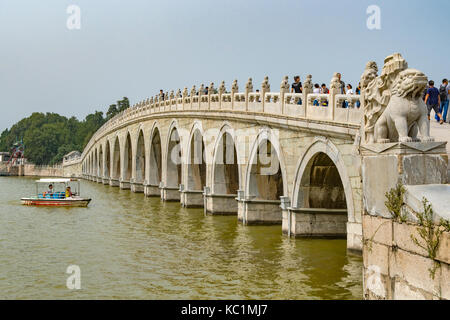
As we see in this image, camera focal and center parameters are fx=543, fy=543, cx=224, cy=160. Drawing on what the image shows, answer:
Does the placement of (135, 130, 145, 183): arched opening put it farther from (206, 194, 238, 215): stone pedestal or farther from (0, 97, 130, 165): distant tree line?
(0, 97, 130, 165): distant tree line

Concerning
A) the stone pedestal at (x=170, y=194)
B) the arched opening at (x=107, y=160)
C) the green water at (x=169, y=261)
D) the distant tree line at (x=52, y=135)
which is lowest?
the green water at (x=169, y=261)

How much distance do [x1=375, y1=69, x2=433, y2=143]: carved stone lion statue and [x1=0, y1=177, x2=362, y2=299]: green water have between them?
13.9ft

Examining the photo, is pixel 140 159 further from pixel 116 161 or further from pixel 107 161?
pixel 107 161

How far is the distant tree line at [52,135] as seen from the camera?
109m

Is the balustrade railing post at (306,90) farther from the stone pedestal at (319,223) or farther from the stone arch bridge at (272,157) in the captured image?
the stone pedestal at (319,223)

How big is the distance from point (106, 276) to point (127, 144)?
3510cm

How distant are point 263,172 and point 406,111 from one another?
1346cm

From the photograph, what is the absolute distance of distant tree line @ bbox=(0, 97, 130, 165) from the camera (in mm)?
108938

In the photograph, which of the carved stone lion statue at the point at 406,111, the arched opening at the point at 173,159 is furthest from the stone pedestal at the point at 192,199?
the carved stone lion statue at the point at 406,111

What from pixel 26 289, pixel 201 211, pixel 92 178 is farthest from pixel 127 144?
pixel 26 289

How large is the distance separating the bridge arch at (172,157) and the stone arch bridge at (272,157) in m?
0.06

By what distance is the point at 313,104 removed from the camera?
16562mm
